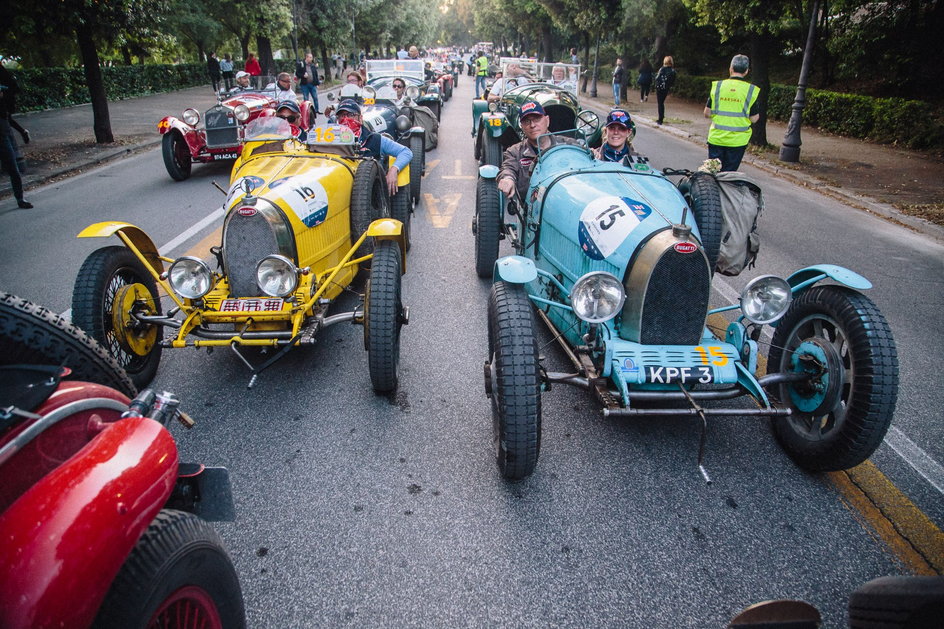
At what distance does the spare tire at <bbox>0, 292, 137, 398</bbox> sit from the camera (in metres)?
1.98

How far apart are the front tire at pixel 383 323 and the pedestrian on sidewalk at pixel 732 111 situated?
6.40 m

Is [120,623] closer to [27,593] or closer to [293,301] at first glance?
[27,593]

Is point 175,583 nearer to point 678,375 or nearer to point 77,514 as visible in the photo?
point 77,514

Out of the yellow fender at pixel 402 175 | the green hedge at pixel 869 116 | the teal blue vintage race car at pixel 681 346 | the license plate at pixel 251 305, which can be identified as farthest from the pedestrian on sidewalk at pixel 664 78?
the license plate at pixel 251 305

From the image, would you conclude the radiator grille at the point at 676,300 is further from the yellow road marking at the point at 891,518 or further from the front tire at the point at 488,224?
the front tire at the point at 488,224

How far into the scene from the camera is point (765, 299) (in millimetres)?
3182

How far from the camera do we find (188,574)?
1569mm

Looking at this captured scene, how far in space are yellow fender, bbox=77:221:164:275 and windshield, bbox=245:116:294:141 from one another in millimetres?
2123

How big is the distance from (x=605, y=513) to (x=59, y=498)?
229 cm

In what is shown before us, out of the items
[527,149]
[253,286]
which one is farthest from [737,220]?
[253,286]

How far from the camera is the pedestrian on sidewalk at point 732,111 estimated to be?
7980 mm

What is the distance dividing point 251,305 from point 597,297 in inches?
89.4

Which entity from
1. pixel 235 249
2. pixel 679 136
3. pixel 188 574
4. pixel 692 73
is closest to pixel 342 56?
pixel 692 73

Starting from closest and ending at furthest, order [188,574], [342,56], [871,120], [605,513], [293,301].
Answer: [188,574] < [605,513] < [293,301] < [871,120] < [342,56]
